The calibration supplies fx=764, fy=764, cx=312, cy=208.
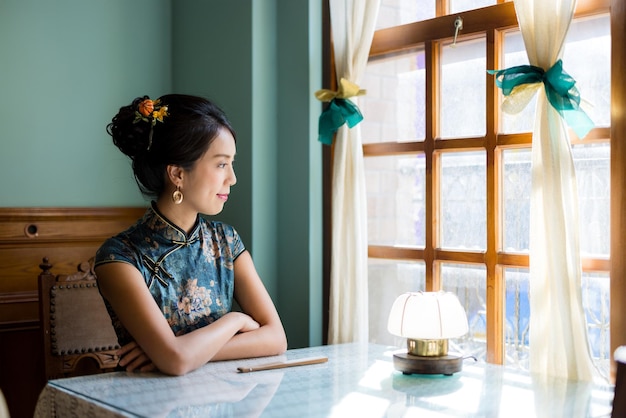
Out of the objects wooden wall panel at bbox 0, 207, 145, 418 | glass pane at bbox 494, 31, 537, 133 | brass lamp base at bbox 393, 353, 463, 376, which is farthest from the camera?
wooden wall panel at bbox 0, 207, 145, 418

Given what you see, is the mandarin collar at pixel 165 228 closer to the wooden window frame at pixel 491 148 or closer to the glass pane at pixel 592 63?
the wooden window frame at pixel 491 148

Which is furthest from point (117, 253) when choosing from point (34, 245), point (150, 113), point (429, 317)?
point (34, 245)

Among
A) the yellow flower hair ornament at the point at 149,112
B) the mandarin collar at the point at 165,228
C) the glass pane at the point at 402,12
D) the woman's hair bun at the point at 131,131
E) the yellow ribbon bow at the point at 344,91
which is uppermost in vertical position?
the glass pane at the point at 402,12

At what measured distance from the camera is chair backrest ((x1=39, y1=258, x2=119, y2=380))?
7.91ft

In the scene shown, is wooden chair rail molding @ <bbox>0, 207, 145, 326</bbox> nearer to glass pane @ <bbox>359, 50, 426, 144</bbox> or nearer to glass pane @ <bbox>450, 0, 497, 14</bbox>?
glass pane @ <bbox>359, 50, 426, 144</bbox>

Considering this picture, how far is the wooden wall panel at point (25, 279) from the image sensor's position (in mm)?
2840

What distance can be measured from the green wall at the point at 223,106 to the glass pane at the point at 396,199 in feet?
0.73

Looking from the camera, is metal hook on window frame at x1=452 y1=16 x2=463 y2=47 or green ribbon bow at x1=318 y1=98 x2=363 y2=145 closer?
metal hook on window frame at x1=452 y1=16 x2=463 y2=47

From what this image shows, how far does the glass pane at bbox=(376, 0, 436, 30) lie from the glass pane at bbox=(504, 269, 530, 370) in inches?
37.0

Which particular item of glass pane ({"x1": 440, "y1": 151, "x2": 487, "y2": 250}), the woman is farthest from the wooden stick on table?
glass pane ({"x1": 440, "y1": 151, "x2": 487, "y2": 250})

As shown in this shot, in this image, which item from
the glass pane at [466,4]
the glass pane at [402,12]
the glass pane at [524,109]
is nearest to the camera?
the glass pane at [524,109]

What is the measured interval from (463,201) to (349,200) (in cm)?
43

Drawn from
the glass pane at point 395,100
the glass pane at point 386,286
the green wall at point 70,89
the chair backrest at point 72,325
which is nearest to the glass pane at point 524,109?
the glass pane at point 395,100

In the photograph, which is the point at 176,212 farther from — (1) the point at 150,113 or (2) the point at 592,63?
(2) the point at 592,63
